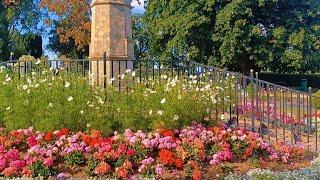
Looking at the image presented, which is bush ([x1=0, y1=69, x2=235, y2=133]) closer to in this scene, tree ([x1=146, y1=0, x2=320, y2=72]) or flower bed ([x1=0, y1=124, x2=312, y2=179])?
flower bed ([x1=0, y1=124, x2=312, y2=179])

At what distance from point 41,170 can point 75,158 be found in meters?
0.53

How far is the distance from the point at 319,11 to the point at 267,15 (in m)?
3.70

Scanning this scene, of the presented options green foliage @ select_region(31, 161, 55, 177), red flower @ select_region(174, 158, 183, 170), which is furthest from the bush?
green foliage @ select_region(31, 161, 55, 177)

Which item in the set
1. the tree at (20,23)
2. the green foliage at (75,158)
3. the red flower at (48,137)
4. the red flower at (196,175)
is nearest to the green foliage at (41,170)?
the green foliage at (75,158)

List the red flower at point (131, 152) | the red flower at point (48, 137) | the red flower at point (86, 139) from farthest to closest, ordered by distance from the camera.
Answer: the red flower at point (48, 137)
the red flower at point (86, 139)
the red flower at point (131, 152)

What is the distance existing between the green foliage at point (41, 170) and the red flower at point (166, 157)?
1449 millimetres

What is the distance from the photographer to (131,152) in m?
6.19

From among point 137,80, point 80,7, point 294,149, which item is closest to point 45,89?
point 137,80

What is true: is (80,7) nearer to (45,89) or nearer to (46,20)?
(46,20)

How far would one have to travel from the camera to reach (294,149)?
7625 millimetres

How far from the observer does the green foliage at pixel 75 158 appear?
6180 mm

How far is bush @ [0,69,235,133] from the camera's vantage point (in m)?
7.47

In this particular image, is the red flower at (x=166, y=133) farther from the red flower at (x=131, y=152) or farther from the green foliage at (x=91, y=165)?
the green foliage at (x=91, y=165)

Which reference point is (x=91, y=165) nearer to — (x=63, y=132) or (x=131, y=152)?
(x=131, y=152)
